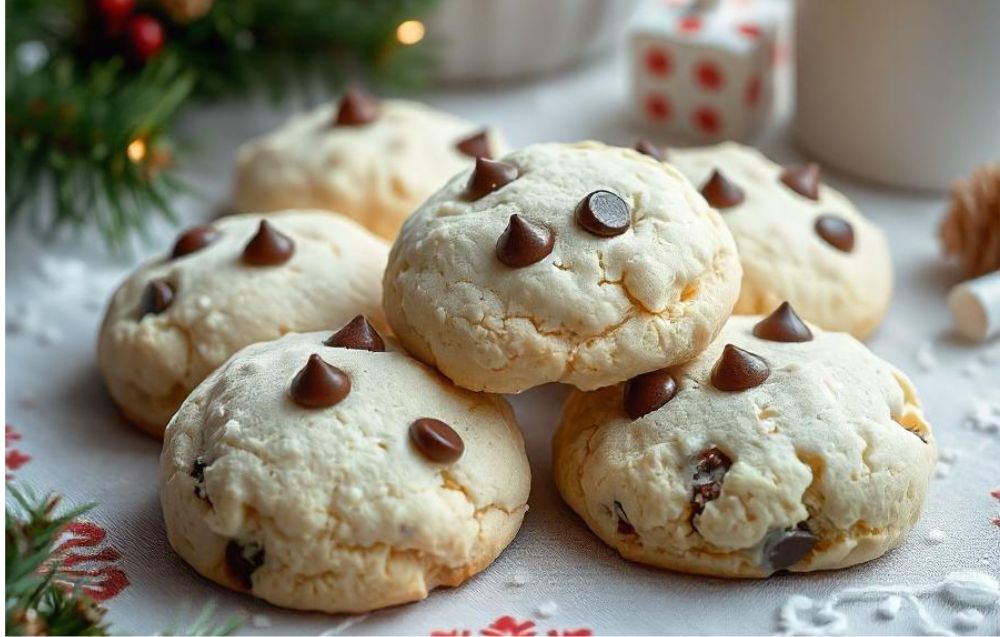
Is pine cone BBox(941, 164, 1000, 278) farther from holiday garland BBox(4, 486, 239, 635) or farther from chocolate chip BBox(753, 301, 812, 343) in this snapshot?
holiday garland BBox(4, 486, 239, 635)

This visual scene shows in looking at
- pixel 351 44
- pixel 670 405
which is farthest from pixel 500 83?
pixel 670 405

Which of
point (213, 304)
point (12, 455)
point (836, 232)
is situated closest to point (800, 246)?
point (836, 232)

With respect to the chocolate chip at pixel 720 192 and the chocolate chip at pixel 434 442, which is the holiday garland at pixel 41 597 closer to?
the chocolate chip at pixel 434 442

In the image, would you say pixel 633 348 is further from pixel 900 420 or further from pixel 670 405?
pixel 900 420

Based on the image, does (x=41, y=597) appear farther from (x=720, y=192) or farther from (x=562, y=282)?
(x=720, y=192)

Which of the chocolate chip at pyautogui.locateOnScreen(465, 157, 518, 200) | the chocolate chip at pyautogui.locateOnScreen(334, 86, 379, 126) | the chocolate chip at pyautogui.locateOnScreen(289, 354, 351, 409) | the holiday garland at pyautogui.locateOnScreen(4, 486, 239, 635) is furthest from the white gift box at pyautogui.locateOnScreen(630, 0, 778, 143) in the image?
the holiday garland at pyautogui.locateOnScreen(4, 486, 239, 635)

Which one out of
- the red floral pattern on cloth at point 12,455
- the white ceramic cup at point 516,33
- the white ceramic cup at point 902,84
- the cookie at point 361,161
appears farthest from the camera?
the white ceramic cup at point 516,33

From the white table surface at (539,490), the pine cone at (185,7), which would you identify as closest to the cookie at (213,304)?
the white table surface at (539,490)
